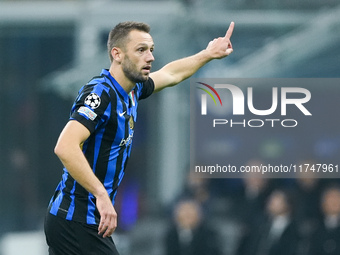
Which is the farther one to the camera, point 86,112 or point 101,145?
point 101,145

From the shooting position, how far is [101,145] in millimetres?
4172

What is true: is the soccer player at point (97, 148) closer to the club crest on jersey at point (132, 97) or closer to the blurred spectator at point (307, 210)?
the club crest on jersey at point (132, 97)

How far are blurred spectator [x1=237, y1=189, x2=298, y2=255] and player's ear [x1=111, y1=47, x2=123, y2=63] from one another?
4.18m

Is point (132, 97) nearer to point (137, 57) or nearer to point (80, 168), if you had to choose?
point (137, 57)

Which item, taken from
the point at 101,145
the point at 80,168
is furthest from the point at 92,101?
the point at 80,168

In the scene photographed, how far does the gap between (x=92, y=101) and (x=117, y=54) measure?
1.51 ft

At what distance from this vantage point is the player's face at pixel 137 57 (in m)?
4.33

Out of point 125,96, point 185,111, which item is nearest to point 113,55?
point 125,96

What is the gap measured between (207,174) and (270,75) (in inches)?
50.9

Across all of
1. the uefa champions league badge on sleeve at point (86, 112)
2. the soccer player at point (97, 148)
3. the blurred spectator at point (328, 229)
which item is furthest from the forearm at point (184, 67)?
the blurred spectator at point (328, 229)

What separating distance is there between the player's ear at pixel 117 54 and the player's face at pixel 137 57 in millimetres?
30

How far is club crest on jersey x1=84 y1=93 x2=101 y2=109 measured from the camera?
13.2 feet

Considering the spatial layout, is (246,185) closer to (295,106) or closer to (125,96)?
(295,106)

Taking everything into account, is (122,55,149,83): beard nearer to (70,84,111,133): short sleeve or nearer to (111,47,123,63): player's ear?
(111,47,123,63): player's ear
